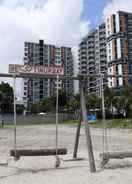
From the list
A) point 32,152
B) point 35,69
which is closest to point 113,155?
point 32,152

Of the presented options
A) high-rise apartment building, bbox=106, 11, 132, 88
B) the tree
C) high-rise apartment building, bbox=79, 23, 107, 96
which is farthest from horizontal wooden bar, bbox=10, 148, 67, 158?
high-rise apartment building, bbox=79, 23, 107, 96

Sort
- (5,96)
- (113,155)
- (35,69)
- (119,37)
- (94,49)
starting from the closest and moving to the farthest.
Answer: (113,155) < (35,69) < (5,96) < (119,37) < (94,49)

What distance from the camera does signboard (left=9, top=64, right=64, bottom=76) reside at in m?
8.32

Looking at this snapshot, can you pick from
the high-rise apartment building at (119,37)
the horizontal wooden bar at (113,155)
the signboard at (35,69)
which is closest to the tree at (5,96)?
the signboard at (35,69)

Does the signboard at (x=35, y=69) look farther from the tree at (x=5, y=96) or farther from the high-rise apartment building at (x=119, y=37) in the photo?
the high-rise apartment building at (x=119, y=37)

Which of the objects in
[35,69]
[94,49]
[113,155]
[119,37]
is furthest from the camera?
[94,49]

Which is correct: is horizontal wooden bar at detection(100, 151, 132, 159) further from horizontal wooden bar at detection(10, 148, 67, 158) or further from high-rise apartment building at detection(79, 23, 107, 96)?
high-rise apartment building at detection(79, 23, 107, 96)

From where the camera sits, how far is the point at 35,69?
8.61 m

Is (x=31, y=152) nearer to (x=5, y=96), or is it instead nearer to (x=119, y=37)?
(x=5, y=96)

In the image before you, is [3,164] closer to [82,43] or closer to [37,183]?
[37,183]

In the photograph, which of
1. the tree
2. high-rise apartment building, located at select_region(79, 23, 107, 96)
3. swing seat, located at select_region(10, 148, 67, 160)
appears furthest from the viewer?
high-rise apartment building, located at select_region(79, 23, 107, 96)

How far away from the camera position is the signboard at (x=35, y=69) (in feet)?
27.3

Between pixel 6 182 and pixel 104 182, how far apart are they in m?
2.15

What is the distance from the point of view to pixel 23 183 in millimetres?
6660
